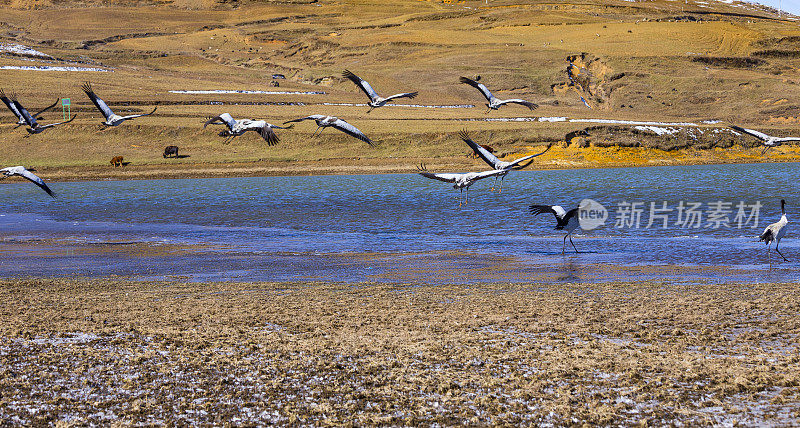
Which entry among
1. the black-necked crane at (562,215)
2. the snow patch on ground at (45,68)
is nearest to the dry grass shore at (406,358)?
the black-necked crane at (562,215)

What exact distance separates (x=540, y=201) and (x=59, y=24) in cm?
17516

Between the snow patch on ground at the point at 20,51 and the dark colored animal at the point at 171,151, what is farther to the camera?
the snow patch on ground at the point at 20,51

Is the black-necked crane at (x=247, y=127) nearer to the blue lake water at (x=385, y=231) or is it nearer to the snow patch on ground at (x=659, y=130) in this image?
the blue lake water at (x=385, y=231)

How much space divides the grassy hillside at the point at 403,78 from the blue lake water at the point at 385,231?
975 centimetres

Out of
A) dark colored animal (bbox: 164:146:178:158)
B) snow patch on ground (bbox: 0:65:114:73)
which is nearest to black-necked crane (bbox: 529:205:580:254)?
dark colored animal (bbox: 164:146:178:158)

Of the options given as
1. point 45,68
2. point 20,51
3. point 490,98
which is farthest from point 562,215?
point 20,51

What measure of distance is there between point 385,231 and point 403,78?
84.1 m

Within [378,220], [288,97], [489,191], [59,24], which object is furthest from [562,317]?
[59,24]

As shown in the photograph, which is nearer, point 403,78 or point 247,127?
point 247,127

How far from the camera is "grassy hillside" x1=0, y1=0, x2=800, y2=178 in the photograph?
178ft

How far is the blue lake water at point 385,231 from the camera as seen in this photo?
17922mm

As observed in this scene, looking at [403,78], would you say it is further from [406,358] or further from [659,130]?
[406,358]

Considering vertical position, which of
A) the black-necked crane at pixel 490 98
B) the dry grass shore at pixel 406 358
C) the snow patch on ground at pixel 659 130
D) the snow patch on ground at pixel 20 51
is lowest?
the dry grass shore at pixel 406 358

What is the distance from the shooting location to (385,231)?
25.7m
